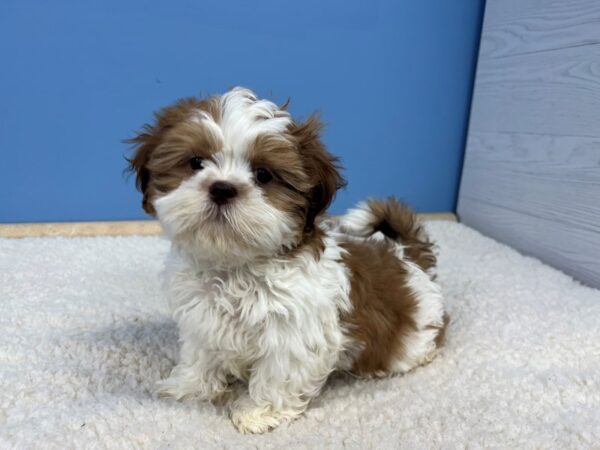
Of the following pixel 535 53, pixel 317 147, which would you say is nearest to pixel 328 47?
pixel 535 53

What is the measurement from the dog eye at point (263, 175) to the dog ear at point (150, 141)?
0.21 m

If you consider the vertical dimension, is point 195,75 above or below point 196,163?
above

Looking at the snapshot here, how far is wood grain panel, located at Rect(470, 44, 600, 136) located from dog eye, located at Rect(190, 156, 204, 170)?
1.64 meters

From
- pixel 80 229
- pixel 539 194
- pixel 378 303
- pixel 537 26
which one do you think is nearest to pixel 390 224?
pixel 378 303

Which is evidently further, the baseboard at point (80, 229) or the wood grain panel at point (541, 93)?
the baseboard at point (80, 229)

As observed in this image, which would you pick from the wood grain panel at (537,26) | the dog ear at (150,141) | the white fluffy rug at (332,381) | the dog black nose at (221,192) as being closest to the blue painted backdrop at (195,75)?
the wood grain panel at (537,26)

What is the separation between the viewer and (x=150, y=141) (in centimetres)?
116

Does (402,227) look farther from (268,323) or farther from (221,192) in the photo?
(221,192)

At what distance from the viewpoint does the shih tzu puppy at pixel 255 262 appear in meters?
1.05

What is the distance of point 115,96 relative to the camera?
242 cm

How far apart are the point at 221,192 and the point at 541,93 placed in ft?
6.03

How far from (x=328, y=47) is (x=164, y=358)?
173cm

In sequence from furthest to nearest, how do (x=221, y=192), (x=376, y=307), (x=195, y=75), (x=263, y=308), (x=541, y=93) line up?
(x=195, y=75)
(x=541, y=93)
(x=376, y=307)
(x=263, y=308)
(x=221, y=192)

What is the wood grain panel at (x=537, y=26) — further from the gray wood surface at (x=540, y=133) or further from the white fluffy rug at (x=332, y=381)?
the white fluffy rug at (x=332, y=381)
